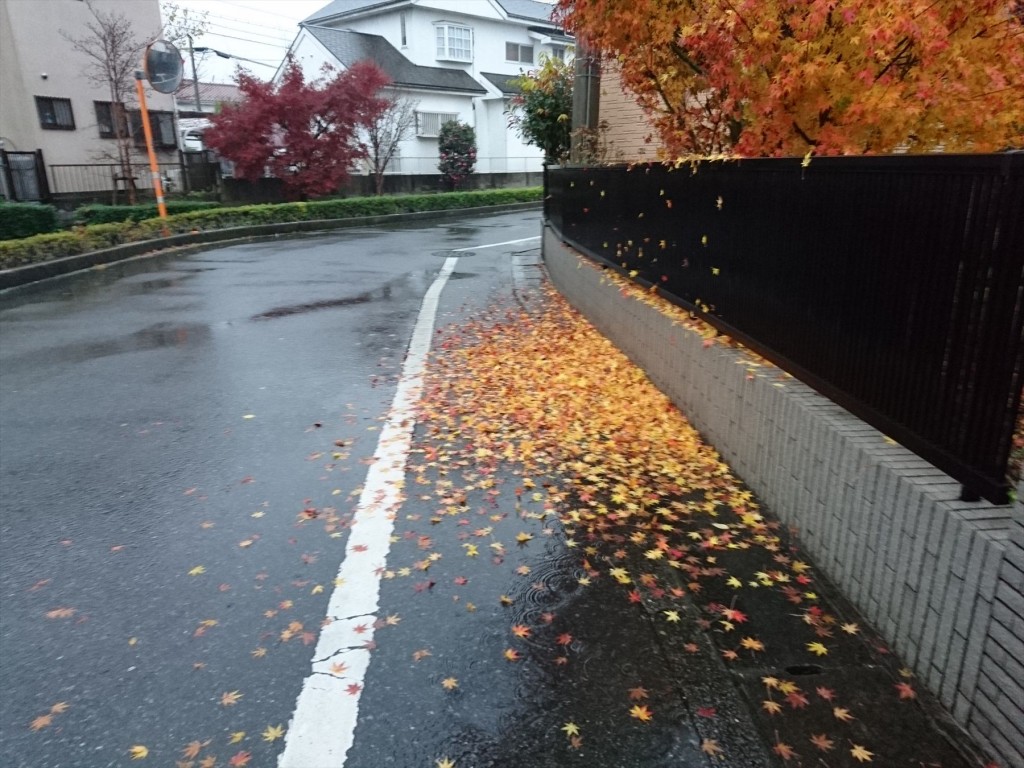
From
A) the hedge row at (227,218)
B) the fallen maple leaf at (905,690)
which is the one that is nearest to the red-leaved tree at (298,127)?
the hedge row at (227,218)

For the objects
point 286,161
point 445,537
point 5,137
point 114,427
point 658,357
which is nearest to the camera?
point 445,537

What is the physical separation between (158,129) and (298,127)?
19.0 feet

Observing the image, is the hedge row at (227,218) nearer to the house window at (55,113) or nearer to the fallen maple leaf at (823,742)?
the house window at (55,113)

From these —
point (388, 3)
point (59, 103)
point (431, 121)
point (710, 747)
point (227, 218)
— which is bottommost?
point (710, 747)

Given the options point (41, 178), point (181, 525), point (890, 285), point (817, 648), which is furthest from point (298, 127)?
point (817, 648)

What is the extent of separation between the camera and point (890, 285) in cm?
313

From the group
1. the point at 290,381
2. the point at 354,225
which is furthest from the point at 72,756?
the point at 354,225

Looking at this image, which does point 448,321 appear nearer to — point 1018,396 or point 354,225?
point 1018,396

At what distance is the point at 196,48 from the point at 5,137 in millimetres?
21271

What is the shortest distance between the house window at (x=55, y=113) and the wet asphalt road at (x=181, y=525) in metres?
14.3

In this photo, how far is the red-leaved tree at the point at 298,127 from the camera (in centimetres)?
2095

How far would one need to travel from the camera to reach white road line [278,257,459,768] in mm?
2518

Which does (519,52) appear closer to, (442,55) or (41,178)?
(442,55)

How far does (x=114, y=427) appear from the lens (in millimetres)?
5535
